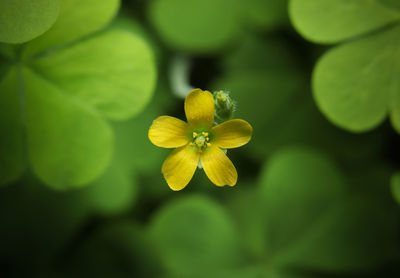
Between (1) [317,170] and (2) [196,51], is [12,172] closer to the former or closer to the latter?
(2) [196,51]

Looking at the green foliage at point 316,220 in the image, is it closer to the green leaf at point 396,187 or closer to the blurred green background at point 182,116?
the blurred green background at point 182,116

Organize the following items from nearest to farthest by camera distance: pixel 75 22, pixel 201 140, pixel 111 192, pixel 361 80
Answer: pixel 201 140 < pixel 75 22 < pixel 361 80 < pixel 111 192

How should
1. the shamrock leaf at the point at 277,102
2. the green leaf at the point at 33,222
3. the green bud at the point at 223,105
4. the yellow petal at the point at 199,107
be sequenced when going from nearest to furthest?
the yellow petal at the point at 199,107
the green bud at the point at 223,105
the green leaf at the point at 33,222
the shamrock leaf at the point at 277,102

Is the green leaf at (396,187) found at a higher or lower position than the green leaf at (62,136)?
higher

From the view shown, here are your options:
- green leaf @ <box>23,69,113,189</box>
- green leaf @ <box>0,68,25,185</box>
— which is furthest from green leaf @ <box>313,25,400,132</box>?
green leaf @ <box>0,68,25,185</box>

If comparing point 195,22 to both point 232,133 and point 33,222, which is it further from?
point 33,222

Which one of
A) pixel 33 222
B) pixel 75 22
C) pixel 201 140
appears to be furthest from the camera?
pixel 33 222

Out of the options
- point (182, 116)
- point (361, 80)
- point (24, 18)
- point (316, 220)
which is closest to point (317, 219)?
point (316, 220)

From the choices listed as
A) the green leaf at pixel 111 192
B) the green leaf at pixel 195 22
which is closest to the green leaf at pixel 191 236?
the green leaf at pixel 111 192

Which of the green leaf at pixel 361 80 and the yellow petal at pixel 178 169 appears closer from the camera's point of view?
the yellow petal at pixel 178 169
